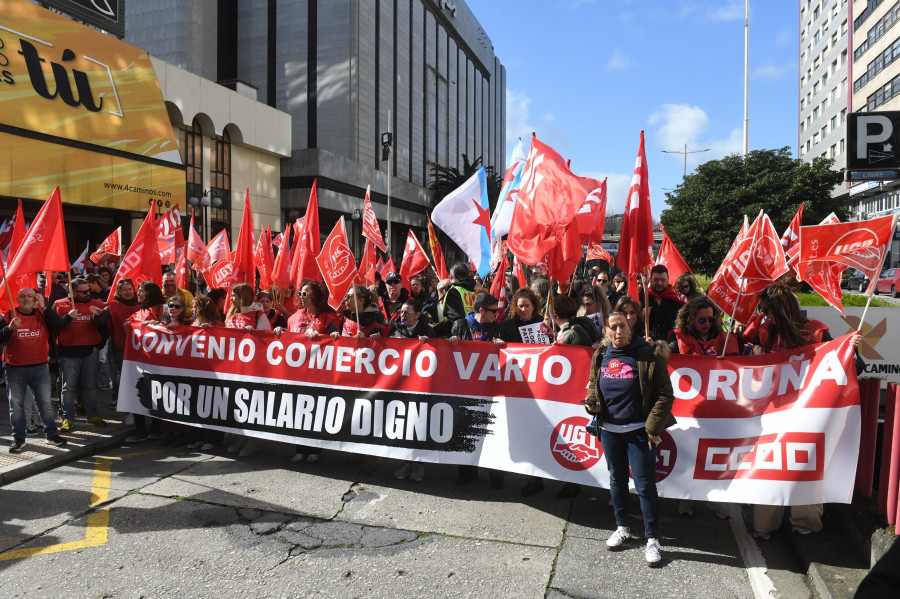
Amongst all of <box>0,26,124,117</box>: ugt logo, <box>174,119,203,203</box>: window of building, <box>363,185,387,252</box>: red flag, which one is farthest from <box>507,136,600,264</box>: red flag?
<box>174,119,203,203</box>: window of building

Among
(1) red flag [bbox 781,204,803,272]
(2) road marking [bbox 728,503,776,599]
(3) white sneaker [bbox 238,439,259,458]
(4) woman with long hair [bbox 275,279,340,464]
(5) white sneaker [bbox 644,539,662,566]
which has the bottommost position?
(2) road marking [bbox 728,503,776,599]

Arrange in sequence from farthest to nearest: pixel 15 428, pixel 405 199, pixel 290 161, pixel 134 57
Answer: pixel 405 199
pixel 290 161
pixel 134 57
pixel 15 428

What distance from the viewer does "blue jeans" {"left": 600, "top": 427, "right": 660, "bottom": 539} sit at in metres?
4.30

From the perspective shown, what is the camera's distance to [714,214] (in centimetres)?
2377

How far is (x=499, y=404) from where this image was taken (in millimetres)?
5383

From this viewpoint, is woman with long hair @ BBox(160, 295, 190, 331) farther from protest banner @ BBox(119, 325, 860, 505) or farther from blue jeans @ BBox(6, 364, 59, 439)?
blue jeans @ BBox(6, 364, 59, 439)

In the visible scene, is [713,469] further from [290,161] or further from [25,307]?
[290,161]

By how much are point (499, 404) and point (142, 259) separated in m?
5.57

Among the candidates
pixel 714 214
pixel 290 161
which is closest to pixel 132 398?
pixel 714 214

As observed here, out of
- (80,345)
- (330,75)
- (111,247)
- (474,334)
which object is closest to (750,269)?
(474,334)

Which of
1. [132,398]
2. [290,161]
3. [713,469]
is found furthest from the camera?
[290,161]

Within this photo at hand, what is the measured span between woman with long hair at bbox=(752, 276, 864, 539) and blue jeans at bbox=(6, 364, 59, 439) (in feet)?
22.4

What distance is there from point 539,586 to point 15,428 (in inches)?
222

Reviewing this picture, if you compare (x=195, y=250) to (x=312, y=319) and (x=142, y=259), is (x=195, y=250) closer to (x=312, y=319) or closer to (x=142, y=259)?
(x=142, y=259)
